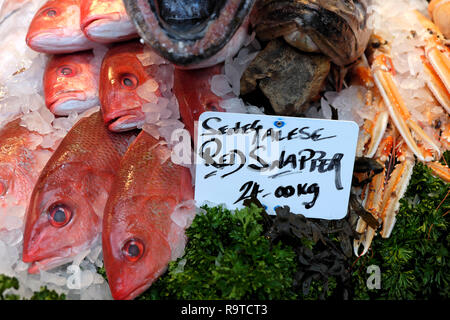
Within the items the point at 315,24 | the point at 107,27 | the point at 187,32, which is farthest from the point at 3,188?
the point at 315,24

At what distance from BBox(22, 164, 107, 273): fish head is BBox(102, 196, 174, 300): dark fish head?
4.3 inches

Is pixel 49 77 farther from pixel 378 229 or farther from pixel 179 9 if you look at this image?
pixel 378 229

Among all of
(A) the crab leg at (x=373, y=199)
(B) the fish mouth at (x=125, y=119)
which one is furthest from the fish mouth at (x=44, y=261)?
(A) the crab leg at (x=373, y=199)

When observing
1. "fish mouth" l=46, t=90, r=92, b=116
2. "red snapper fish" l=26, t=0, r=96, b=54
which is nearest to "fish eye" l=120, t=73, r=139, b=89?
"fish mouth" l=46, t=90, r=92, b=116

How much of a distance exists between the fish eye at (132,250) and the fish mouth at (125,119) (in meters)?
0.48

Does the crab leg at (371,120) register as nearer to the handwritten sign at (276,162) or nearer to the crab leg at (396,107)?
the crab leg at (396,107)

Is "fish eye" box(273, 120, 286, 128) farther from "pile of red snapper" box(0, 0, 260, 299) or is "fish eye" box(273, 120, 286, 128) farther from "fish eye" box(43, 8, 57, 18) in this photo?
"fish eye" box(43, 8, 57, 18)

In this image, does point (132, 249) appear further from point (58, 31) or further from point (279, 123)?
point (58, 31)

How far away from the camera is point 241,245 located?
1321mm

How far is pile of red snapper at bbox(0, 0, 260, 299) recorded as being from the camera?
1359 millimetres

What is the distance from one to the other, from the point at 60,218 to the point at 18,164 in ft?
1.16

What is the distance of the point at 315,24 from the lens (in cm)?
142

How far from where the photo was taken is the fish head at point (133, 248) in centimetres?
130

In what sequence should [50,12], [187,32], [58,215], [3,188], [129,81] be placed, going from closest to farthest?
[187,32]
[58,215]
[3,188]
[129,81]
[50,12]
